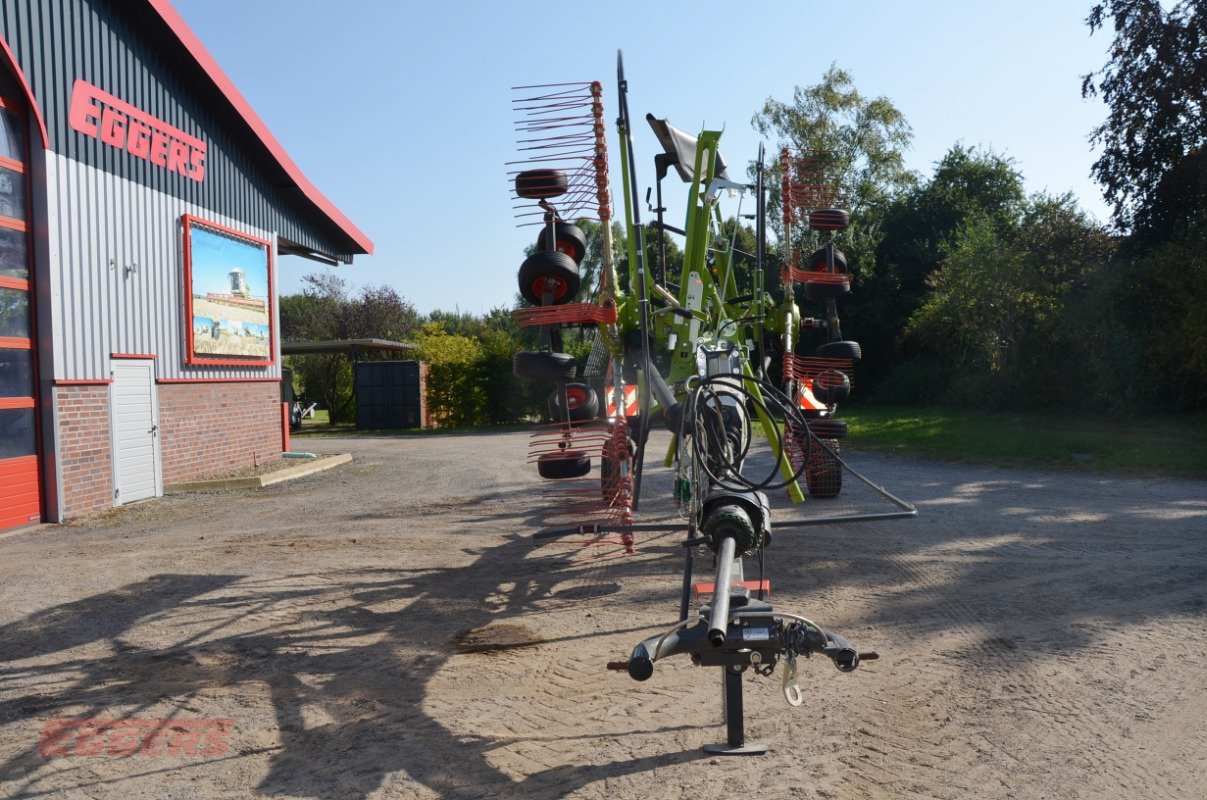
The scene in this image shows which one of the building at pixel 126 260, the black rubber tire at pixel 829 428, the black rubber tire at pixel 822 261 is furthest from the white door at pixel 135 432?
the black rubber tire at pixel 829 428

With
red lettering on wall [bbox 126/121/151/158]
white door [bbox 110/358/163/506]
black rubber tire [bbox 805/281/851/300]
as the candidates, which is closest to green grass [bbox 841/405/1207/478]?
black rubber tire [bbox 805/281/851/300]

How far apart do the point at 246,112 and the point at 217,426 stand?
181 inches

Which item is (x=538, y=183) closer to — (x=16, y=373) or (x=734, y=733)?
(x=734, y=733)

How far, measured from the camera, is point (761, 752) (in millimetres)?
3781

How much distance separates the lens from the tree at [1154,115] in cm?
1788

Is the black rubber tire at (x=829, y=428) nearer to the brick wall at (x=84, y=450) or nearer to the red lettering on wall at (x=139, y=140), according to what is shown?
the brick wall at (x=84, y=450)

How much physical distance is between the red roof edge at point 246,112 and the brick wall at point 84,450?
187 inches

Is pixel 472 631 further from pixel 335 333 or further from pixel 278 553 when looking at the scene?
pixel 335 333

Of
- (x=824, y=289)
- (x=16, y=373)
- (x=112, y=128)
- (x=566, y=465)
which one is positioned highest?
(x=112, y=128)

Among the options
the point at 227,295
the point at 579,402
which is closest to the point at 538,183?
the point at 579,402

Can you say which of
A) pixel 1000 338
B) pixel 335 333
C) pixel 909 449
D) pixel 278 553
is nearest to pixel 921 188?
pixel 1000 338

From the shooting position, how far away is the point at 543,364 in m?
6.53

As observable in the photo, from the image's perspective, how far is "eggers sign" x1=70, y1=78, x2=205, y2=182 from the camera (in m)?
11.1

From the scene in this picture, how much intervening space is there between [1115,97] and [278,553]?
736 inches
